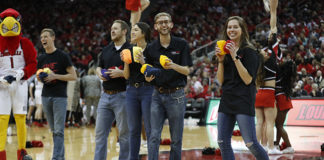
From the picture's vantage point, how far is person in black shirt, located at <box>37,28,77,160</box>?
544 centimetres

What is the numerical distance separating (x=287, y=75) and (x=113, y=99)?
11.0 ft

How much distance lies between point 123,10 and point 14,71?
21.2m

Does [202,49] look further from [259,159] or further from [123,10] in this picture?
[259,159]

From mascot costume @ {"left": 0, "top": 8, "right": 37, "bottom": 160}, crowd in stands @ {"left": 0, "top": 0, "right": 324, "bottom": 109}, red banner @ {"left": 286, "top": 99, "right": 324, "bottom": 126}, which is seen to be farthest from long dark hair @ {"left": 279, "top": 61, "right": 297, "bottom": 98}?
crowd in stands @ {"left": 0, "top": 0, "right": 324, "bottom": 109}

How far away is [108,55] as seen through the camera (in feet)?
16.7

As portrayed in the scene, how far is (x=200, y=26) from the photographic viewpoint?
2308 cm

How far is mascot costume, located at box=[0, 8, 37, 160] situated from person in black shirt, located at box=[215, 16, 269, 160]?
2.67 meters

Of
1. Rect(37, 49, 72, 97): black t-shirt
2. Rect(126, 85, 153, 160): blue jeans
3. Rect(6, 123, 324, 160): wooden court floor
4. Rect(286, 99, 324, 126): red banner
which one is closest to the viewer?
Rect(126, 85, 153, 160): blue jeans

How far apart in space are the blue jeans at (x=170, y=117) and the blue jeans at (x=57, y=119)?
1.52 m

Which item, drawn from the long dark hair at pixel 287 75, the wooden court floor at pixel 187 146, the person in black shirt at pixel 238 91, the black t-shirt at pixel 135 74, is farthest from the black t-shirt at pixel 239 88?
the long dark hair at pixel 287 75

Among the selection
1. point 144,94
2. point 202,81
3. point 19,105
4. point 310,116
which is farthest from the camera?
point 202,81

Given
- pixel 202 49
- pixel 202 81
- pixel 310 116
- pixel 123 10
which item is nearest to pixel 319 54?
pixel 310 116

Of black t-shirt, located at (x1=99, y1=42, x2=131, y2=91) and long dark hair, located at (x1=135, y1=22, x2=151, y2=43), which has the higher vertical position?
long dark hair, located at (x1=135, y1=22, x2=151, y2=43)

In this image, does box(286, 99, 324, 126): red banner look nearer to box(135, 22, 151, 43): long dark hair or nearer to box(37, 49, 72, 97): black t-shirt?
box(135, 22, 151, 43): long dark hair
